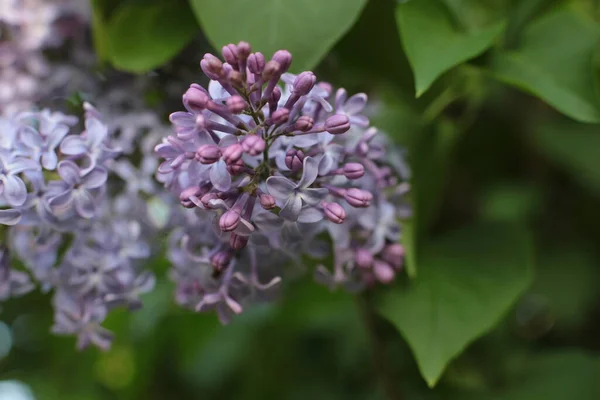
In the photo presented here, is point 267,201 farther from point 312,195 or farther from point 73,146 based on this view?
point 73,146

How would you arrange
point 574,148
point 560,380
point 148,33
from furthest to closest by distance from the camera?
point 574,148, point 560,380, point 148,33

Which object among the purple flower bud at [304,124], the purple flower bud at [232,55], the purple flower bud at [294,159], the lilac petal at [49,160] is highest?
the purple flower bud at [232,55]

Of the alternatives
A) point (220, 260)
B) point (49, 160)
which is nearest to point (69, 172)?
point (49, 160)

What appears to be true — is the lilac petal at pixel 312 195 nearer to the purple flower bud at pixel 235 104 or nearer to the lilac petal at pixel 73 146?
the purple flower bud at pixel 235 104

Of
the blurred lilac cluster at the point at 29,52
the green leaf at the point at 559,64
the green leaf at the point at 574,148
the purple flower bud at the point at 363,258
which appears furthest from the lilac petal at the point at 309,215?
the green leaf at the point at 574,148

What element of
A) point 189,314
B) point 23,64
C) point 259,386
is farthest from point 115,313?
point 23,64
